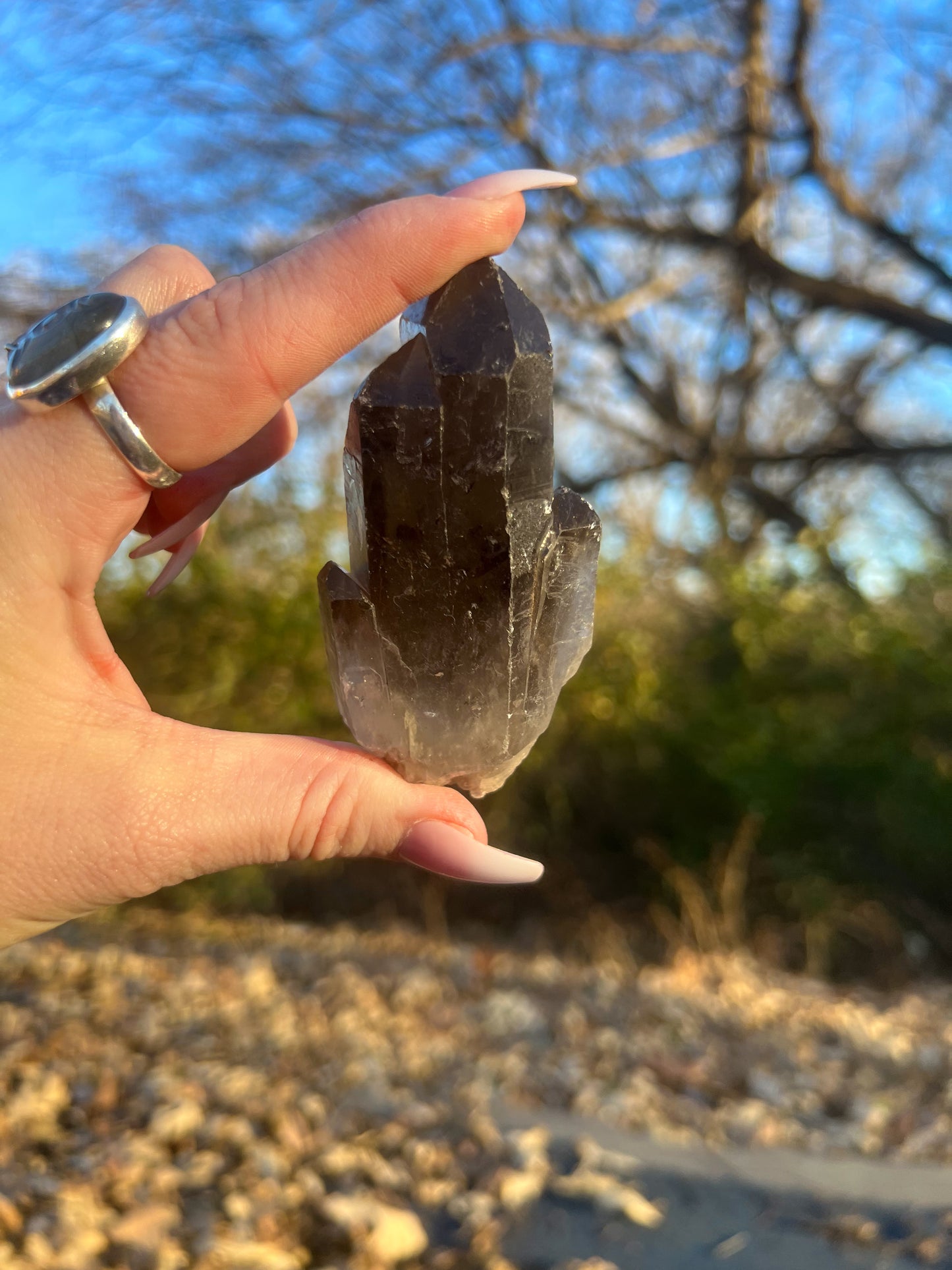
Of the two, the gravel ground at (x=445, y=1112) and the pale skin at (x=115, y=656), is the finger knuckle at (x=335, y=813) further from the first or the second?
the gravel ground at (x=445, y=1112)

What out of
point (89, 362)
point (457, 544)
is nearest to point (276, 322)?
point (89, 362)

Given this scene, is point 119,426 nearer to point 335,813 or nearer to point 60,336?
point 60,336

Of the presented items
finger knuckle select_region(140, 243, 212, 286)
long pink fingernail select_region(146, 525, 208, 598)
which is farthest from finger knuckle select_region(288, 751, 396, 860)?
finger knuckle select_region(140, 243, 212, 286)

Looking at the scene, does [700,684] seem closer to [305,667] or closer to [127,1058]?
[305,667]

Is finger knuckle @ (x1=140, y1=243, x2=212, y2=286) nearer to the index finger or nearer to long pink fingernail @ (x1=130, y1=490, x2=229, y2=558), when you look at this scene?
the index finger

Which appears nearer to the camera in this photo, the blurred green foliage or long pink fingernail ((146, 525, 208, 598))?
long pink fingernail ((146, 525, 208, 598))

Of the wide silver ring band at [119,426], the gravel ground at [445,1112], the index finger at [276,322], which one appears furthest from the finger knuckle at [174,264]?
the gravel ground at [445,1112]
